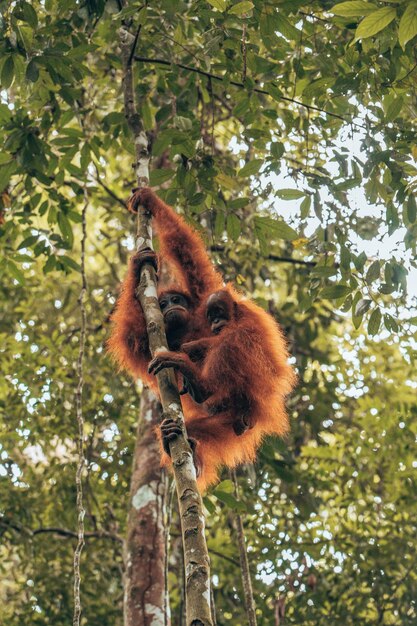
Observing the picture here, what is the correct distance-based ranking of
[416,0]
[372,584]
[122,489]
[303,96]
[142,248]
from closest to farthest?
[416,0], [142,248], [303,96], [372,584], [122,489]

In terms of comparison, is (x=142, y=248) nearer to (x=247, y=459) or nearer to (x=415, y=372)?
(x=247, y=459)

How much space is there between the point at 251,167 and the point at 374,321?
3.44 feet

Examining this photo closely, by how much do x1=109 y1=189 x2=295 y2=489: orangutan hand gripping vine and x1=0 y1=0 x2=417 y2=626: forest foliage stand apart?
22cm

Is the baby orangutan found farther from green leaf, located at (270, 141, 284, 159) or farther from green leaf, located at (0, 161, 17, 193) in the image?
green leaf, located at (0, 161, 17, 193)

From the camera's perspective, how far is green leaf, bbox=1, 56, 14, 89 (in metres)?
3.81

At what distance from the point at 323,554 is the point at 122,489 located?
5.81 feet

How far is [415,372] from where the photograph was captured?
6875 mm

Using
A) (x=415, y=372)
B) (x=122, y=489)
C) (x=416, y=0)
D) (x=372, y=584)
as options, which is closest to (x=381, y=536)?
(x=372, y=584)

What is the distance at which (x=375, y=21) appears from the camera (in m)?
2.84

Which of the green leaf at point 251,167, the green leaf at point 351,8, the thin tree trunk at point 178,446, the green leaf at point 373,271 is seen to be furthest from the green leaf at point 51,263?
the green leaf at point 351,8

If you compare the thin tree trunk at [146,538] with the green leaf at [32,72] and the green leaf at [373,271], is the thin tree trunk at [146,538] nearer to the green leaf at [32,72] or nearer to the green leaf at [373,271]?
the green leaf at [373,271]

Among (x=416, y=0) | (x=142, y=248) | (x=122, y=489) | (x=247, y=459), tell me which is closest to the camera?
(x=416, y=0)

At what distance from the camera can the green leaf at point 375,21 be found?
281 cm

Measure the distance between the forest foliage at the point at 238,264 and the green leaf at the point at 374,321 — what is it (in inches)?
0.9
